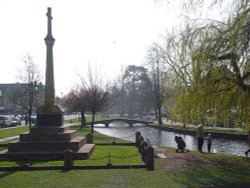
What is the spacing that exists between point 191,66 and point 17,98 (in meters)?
44.5

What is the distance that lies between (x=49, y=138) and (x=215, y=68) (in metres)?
8.60

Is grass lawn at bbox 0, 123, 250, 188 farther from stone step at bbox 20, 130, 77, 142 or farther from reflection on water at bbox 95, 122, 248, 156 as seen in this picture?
reflection on water at bbox 95, 122, 248, 156

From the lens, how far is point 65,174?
1324 cm

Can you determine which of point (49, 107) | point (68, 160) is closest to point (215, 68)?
point (68, 160)

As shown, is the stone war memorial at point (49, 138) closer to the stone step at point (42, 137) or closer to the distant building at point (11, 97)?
the stone step at point (42, 137)

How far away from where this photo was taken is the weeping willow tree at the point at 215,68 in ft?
40.3

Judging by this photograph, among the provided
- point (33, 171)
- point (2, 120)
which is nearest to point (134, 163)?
point (33, 171)

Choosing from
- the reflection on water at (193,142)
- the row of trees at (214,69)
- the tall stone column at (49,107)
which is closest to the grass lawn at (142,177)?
the row of trees at (214,69)

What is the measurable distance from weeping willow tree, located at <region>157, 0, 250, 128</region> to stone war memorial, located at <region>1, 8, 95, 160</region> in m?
5.20

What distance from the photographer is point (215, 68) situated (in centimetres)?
1359

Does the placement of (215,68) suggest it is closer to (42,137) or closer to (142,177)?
(142,177)

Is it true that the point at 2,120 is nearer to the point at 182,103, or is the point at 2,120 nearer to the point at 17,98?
the point at 17,98

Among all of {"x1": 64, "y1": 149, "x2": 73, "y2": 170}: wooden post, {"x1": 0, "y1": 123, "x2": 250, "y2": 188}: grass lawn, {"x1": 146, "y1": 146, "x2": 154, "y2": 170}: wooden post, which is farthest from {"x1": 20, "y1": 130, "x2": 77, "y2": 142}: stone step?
{"x1": 146, "y1": 146, "x2": 154, "y2": 170}: wooden post

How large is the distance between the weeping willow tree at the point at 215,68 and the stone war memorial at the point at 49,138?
5198 mm
